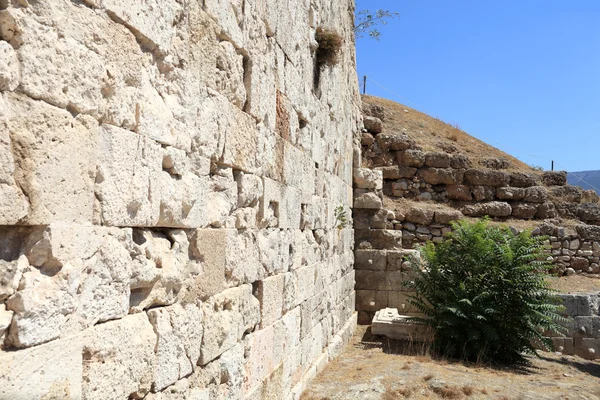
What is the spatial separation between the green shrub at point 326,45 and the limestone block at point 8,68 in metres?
4.90

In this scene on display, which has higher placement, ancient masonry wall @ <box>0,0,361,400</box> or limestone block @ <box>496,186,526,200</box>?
limestone block @ <box>496,186,526,200</box>

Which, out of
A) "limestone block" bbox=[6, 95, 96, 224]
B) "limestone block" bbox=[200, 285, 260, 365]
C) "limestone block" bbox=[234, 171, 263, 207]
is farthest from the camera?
"limestone block" bbox=[234, 171, 263, 207]

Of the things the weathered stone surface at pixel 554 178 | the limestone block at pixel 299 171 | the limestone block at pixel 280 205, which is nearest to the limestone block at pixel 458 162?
the weathered stone surface at pixel 554 178

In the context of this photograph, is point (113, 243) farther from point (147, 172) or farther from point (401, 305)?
point (401, 305)

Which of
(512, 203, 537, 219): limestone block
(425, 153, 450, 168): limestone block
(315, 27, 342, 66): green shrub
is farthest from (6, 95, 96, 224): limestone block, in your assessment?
(512, 203, 537, 219): limestone block

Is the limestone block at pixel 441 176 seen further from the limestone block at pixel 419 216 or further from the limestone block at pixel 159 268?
the limestone block at pixel 159 268

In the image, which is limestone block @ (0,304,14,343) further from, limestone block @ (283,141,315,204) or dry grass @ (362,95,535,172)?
dry grass @ (362,95,535,172)

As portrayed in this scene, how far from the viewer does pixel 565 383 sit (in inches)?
276

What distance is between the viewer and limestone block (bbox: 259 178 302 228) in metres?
4.36

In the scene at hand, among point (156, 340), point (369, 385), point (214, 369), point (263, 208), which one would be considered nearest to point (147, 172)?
point (156, 340)

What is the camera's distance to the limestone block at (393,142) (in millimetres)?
11883

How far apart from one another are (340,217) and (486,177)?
5.40m

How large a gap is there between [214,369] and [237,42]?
209 centimetres

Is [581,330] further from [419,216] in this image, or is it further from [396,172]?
[396,172]
